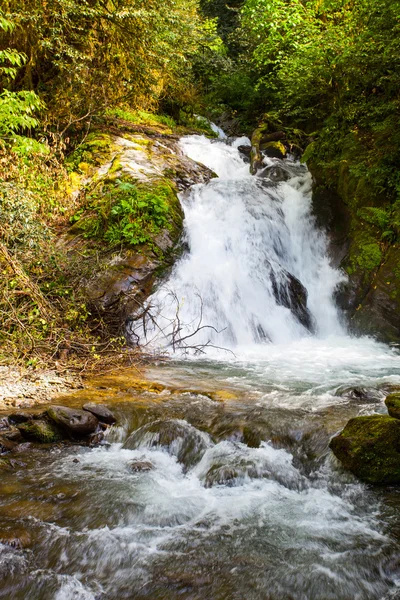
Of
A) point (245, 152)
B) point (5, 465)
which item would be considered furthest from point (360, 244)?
point (5, 465)

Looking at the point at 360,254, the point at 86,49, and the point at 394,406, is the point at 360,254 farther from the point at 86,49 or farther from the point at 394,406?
the point at 86,49

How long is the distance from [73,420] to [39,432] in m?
0.33

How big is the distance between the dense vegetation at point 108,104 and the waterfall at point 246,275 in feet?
3.77

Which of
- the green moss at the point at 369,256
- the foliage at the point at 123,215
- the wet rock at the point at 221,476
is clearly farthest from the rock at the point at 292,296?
the wet rock at the point at 221,476

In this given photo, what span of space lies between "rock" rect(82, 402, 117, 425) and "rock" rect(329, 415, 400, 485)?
2.33 m

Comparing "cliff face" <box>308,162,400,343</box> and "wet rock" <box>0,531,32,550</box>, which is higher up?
"cliff face" <box>308,162,400,343</box>

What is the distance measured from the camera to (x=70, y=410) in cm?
442

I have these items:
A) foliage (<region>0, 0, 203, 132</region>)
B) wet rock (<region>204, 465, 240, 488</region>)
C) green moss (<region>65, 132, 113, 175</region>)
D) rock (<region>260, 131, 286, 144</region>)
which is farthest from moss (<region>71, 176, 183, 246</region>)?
rock (<region>260, 131, 286, 144</region>)

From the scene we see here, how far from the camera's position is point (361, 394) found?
5.26 m

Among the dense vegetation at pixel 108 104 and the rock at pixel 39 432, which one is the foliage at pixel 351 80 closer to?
the dense vegetation at pixel 108 104

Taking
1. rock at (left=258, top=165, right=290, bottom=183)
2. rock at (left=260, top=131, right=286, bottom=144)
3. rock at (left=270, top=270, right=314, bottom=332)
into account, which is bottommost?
rock at (left=270, top=270, right=314, bottom=332)

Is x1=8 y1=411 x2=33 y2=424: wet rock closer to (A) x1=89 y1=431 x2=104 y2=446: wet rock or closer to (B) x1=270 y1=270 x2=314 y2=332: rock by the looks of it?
(A) x1=89 y1=431 x2=104 y2=446: wet rock

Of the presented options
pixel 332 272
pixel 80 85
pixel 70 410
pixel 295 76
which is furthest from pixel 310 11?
pixel 70 410

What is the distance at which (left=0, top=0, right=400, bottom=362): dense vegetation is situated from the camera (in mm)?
6373
